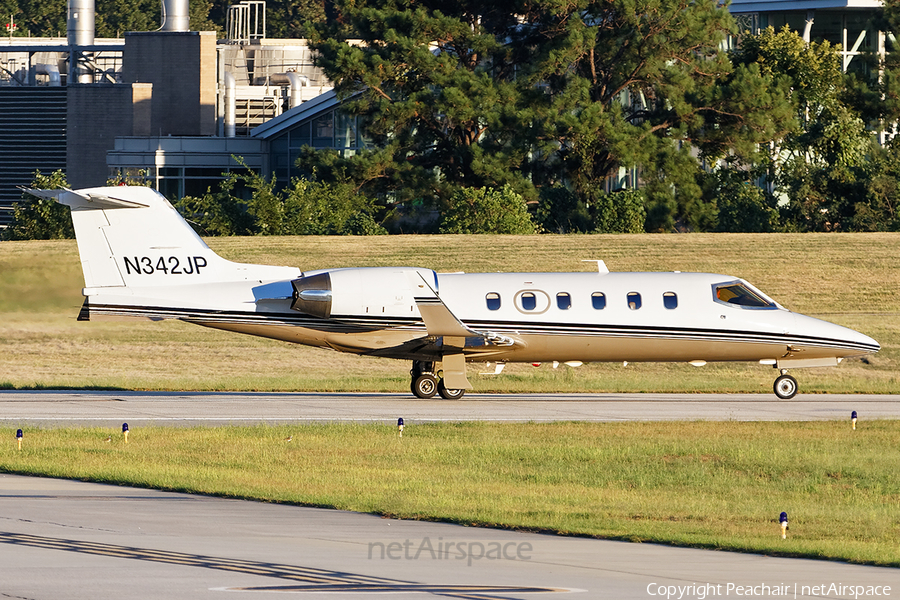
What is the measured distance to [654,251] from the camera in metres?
46.3

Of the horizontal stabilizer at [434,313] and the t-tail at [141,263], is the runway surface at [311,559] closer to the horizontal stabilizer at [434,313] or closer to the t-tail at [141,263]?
the t-tail at [141,263]

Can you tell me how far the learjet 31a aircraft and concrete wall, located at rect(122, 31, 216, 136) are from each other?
47.9 m

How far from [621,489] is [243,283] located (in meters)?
12.3

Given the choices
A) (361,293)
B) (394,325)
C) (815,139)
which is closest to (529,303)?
(394,325)

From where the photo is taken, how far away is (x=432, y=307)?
24953 mm

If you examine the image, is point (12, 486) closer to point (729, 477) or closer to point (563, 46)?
point (729, 477)

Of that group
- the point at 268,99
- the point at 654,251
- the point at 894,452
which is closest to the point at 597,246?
the point at 654,251

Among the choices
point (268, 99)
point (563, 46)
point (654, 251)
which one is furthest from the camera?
point (268, 99)

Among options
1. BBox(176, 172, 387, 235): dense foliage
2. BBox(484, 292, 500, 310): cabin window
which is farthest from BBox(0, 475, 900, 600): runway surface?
BBox(176, 172, 387, 235): dense foliage

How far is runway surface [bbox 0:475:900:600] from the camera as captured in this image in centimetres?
988

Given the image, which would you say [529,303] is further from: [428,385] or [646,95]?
[646,95]

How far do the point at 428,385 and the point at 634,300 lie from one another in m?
4.63

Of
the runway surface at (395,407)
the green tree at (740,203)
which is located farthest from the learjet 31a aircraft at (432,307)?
the green tree at (740,203)

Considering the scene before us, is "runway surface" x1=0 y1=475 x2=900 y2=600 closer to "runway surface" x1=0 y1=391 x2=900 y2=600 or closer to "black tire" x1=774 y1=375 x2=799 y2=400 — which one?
"runway surface" x1=0 y1=391 x2=900 y2=600
